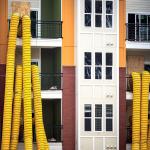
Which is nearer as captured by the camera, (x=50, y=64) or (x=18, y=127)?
(x=18, y=127)

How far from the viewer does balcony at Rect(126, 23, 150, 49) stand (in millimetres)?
21953

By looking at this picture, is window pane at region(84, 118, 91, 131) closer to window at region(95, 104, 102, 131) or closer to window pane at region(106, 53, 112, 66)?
window at region(95, 104, 102, 131)

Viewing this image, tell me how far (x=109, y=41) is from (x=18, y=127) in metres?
4.74

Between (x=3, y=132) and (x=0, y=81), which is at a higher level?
(x=0, y=81)

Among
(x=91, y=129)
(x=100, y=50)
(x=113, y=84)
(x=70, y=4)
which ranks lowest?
(x=91, y=129)

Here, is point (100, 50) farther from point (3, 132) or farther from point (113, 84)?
point (3, 132)

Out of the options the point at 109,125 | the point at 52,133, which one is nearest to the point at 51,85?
the point at 52,133

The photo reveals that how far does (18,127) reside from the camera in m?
20.2

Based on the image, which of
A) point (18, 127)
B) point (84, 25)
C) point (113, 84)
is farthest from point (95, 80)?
point (18, 127)

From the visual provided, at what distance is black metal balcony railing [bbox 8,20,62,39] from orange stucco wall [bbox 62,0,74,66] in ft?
0.76

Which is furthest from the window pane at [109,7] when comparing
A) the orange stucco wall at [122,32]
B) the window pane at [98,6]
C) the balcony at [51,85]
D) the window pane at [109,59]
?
the balcony at [51,85]

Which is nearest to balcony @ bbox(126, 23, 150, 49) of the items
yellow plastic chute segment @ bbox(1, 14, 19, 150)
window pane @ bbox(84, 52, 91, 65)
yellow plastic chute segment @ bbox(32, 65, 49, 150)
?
window pane @ bbox(84, 52, 91, 65)

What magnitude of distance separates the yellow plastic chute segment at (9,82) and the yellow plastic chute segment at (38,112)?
2.71 feet

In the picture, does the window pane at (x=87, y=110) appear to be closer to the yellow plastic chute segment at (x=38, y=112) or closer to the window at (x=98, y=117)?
the window at (x=98, y=117)
